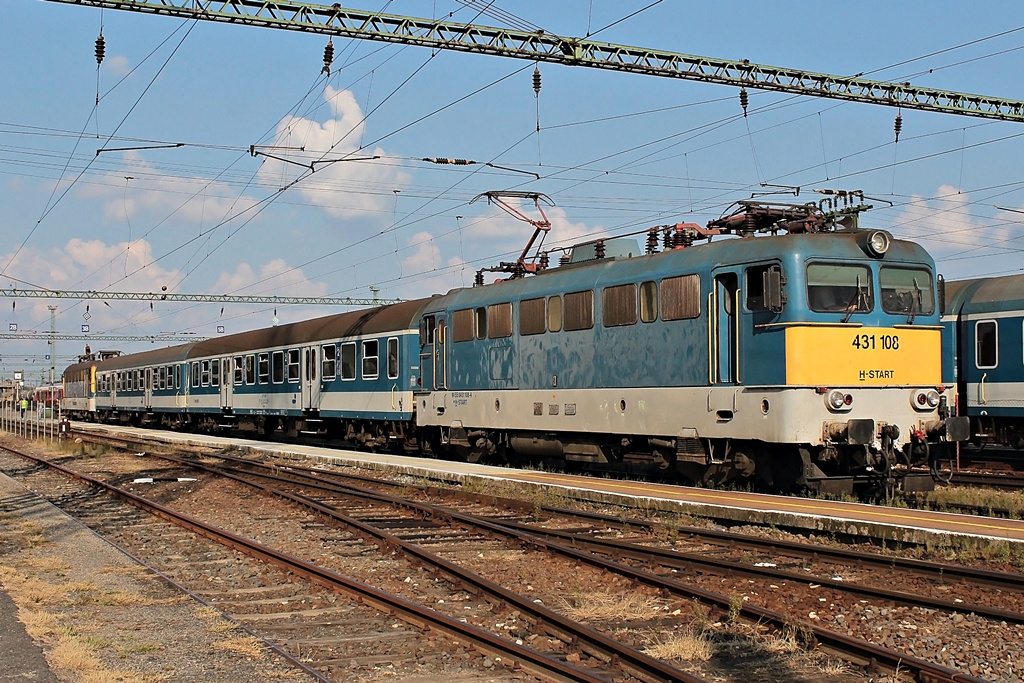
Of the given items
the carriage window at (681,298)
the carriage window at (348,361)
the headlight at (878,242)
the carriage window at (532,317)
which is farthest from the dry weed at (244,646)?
the carriage window at (348,361)

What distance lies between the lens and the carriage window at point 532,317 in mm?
19625

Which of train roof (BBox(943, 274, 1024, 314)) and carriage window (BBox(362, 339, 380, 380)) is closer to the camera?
train roof (BBox(943, 274, 1024, 314))

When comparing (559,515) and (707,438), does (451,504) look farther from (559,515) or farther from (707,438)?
(707,438)

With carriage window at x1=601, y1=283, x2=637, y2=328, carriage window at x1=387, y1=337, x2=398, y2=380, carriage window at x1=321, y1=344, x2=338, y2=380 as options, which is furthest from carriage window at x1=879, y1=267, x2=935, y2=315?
carriage window at x1=321, y1=344, x2=338, y2=380

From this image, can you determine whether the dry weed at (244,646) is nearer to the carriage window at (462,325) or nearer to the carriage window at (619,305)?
the carriage window at (619,305)

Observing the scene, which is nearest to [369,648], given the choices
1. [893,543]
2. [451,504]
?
[893,543]

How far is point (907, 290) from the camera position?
15.1 m

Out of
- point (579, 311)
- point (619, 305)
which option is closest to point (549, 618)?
point (619, 305)

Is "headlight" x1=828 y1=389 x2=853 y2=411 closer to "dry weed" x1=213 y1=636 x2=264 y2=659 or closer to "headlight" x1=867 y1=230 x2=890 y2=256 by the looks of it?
"headlight" x1=867 y1=230 x2=890 y2=256

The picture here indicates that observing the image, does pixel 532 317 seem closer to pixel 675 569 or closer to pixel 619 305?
pixel 619 305

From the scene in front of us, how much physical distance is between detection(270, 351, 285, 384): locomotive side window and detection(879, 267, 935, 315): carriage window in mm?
22641

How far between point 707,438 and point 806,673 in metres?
8.56

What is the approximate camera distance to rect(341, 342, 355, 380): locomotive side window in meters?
28.8

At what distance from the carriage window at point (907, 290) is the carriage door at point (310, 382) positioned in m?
19.7
